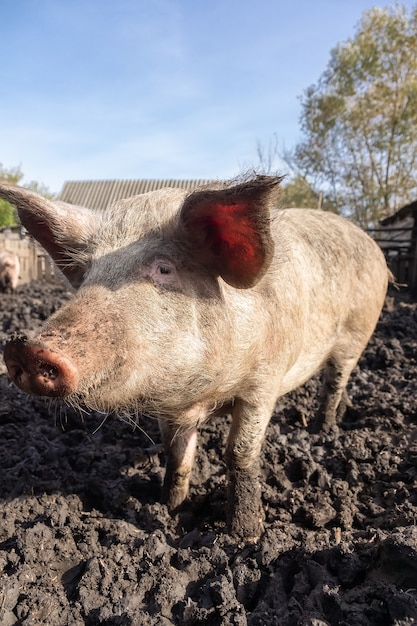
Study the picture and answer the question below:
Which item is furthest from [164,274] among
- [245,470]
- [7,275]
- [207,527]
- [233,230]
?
[7,275]

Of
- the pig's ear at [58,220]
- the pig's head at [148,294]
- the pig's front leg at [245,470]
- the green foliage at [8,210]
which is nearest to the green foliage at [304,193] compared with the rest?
the green foliage at [8,210]

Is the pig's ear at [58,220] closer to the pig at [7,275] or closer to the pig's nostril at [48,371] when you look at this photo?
the pig's nostril at [48,371]

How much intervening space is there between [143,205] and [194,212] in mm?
324

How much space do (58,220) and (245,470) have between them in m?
1.66

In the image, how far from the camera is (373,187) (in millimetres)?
32219

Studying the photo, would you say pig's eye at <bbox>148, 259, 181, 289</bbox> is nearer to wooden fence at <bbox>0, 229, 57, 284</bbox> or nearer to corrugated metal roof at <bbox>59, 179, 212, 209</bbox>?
wooden fence at <bbox>0, 229, 57, 284</bbox>

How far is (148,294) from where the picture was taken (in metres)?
2.18

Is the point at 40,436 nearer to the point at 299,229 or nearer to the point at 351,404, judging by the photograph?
the point at 299,229

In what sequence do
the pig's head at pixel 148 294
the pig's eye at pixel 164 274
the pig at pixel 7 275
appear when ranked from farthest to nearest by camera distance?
the pig at pixel 7 275
the pig's eye at pixel 164 274
the pig's head at pixel 148 294

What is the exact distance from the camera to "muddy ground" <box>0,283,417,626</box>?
6.70 ft

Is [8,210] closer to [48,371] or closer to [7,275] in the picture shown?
[7,275]

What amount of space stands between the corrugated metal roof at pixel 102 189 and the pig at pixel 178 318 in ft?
95.1

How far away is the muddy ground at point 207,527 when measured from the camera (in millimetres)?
2041

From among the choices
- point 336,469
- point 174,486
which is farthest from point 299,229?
point 174,486
